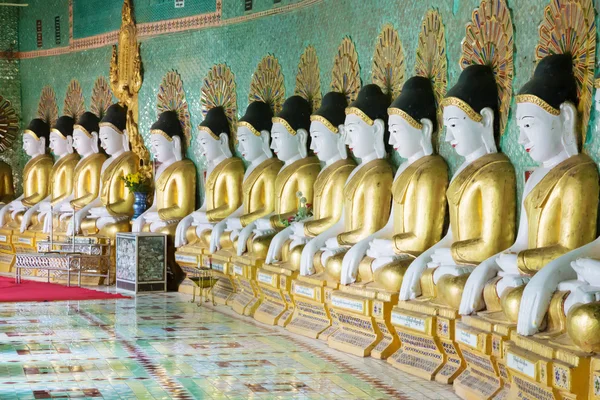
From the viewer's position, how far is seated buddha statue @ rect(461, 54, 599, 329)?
6.15 meters

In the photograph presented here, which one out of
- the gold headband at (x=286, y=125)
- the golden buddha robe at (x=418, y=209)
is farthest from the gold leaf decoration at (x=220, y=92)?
the golden buddha robe at (x=418, y=209)

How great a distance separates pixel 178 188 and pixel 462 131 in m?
5.36

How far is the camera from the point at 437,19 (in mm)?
8016

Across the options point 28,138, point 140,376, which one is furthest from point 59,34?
point 140,376

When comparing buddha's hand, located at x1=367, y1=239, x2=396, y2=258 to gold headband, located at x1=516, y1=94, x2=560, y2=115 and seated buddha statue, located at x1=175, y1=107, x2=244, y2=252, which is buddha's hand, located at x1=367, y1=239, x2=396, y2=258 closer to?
gold headband, located at x1=516, y1=94, x2=560, y2=115

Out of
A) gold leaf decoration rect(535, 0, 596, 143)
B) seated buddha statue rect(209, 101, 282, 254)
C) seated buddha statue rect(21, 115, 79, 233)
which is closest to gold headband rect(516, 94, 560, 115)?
gold leaf decoration rect(535, 0, 596, 143)

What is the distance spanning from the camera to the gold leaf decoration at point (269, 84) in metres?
10.6

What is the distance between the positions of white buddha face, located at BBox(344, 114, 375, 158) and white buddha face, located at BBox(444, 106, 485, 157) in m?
1.32

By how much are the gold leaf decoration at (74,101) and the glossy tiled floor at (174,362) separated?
215 inches

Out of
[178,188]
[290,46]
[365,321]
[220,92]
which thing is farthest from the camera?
[178,188]

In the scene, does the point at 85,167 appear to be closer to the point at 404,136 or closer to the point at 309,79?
the point at 309,79

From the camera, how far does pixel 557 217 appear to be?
6.33 metres

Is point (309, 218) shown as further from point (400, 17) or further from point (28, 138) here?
point (28, 138)

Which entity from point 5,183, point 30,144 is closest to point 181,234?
point 30,144
